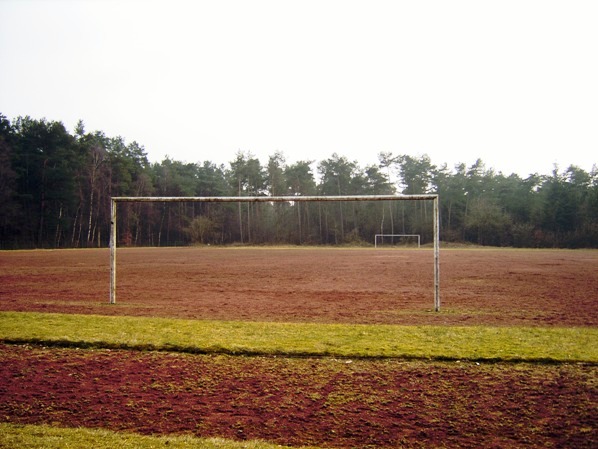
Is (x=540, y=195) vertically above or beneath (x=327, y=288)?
above

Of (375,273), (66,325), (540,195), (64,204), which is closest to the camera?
(66,325)

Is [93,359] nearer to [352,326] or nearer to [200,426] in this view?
[200,426]

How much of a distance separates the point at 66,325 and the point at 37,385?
294 cm

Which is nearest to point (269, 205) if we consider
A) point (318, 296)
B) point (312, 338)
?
point (318, 296)

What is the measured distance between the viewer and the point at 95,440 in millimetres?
3705

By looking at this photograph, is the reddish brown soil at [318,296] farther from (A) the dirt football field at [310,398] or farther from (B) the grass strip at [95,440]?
(B) the grass strip at [95,440]

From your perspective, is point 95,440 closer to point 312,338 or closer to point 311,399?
point 311,399

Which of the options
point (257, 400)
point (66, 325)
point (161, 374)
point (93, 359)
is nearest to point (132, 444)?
point (257, 400)

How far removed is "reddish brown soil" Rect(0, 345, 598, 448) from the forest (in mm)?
55649

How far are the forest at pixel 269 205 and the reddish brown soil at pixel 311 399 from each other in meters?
55.6

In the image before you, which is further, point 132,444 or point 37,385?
point 37,385

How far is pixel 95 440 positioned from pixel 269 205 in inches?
2997

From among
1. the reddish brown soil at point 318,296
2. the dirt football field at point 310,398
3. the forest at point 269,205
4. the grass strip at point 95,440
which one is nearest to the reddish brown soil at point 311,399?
the dirt football field at point 310,398

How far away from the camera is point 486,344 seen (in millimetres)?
6633
